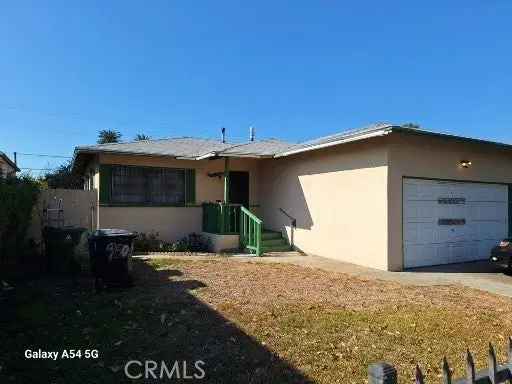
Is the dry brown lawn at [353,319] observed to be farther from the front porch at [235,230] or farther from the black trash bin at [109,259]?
the front porch at [235,230]

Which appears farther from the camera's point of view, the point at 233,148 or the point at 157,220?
the point at 233,148

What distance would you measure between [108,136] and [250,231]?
27555mm

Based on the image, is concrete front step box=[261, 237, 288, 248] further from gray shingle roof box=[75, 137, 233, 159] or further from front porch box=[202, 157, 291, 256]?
gray shingle roof box=[75, 137, 233, 159]

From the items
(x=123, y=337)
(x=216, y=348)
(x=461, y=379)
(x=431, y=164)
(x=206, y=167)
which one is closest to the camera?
(x=461, y=379)

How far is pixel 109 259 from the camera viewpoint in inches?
266

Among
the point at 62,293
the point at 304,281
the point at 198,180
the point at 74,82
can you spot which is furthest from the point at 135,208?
the point at 74,82

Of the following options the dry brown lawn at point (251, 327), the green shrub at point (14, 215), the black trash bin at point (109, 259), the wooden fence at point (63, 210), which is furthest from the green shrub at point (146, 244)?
the black trash bin at point (109, 259)

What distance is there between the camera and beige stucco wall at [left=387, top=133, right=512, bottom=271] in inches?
370

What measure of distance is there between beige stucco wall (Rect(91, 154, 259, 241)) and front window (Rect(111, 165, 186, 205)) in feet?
0.75

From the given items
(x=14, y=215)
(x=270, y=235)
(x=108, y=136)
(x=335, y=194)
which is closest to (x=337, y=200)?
(x=335, y=194)

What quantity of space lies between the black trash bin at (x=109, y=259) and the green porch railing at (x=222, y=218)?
5.47m

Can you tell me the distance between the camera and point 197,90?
2361 cm

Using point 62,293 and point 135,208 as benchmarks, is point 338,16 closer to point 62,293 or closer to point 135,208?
point 135,208

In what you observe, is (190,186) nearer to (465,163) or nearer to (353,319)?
(465,163)
